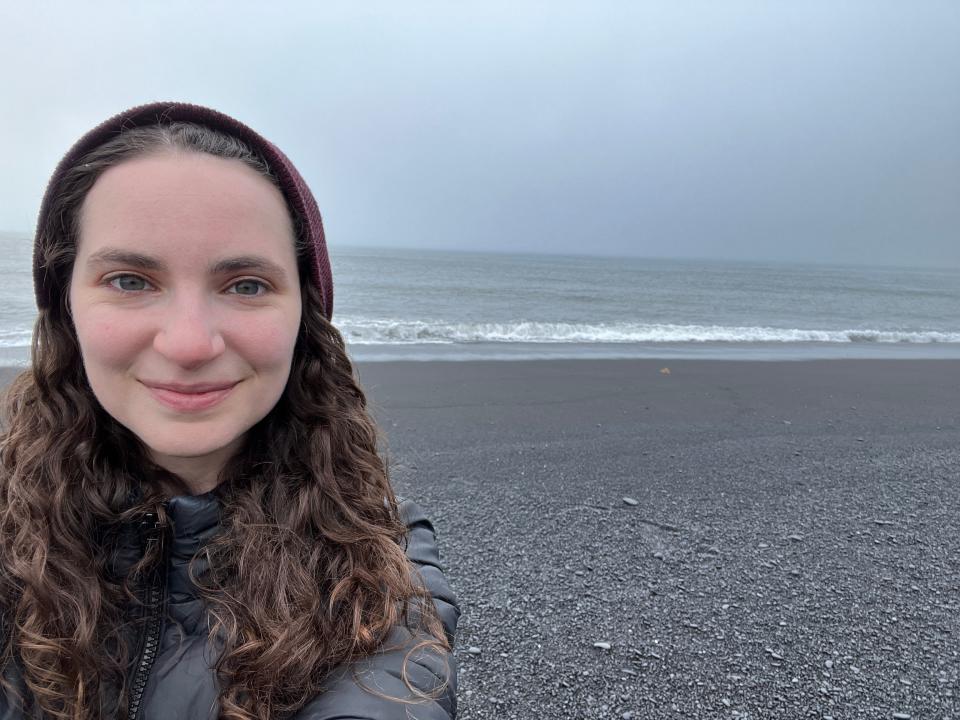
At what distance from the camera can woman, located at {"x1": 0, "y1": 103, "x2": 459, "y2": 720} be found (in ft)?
4.30

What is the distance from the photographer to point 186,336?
1295mm

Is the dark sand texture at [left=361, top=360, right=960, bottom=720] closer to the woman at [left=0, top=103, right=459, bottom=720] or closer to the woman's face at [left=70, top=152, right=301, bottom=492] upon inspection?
the woman at [left=0, top=103, right=459, bottom=720]

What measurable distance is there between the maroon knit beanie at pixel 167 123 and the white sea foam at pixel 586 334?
13953mm

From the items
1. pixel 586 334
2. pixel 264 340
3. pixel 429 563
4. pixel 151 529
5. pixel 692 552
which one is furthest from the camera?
pixel 586 334

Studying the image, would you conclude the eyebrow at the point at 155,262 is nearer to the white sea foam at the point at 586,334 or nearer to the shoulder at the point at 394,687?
the shoulder at the point at 394,687

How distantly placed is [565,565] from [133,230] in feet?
12.0

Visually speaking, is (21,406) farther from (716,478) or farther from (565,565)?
(716,478)

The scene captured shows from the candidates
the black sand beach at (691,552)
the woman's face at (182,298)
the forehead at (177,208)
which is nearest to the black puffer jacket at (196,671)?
the woman's face at (182,298)

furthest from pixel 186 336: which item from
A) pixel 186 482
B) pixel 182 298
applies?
pixel 186 482

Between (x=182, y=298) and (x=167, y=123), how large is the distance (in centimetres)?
51

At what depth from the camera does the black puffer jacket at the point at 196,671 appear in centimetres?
133

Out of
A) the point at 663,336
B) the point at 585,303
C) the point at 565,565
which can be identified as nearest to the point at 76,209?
the point at 565,565

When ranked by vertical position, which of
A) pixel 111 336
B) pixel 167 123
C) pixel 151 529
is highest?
pixel 167 123

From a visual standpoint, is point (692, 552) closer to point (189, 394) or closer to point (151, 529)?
point (151, 529)
